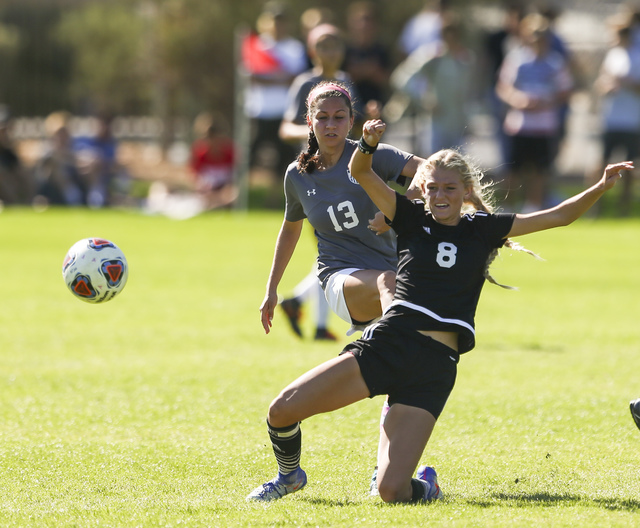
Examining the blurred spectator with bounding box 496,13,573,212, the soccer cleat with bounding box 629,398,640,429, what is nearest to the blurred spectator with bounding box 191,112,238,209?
the blurred spectator with bounding box 496,13,573,212

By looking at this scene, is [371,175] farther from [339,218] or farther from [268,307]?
[268,307]

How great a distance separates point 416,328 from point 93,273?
6.70 feet

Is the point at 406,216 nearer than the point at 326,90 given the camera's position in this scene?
Yes

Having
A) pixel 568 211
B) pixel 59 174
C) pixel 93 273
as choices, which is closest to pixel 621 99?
pixel 59 174

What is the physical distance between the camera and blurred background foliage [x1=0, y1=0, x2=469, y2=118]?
85.3 feet

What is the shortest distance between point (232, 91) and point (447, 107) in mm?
10718

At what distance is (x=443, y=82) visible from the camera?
16.4 meters

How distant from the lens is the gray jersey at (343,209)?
18.6ft

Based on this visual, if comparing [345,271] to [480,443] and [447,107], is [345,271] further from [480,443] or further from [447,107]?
[447,107]

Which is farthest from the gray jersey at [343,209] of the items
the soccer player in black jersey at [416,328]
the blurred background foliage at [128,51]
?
the blurred background foliage at [128,51]

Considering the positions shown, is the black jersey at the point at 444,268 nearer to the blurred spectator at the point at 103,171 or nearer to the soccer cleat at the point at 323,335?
the soccer cleat at the point at 323,335

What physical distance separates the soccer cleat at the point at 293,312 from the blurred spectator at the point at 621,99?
9186 mm

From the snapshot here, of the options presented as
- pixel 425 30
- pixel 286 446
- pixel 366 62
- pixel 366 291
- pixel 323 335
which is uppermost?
pixel 425 30

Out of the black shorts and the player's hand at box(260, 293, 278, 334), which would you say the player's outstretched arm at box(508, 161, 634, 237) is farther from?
the player's hand at box(260, 293, 278, 334)
